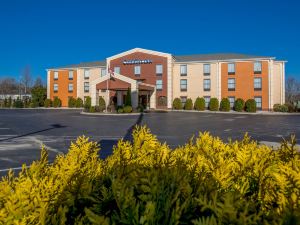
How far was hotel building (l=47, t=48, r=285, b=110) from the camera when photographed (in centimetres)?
4906

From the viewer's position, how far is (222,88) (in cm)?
5166

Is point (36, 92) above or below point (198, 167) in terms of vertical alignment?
above

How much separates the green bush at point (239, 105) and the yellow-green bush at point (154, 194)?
46725mm

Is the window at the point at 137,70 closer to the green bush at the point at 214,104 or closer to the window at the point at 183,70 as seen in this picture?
the window at the point at 183,70

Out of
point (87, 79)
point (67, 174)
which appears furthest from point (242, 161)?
point (87, 79)

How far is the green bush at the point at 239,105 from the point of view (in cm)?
4784

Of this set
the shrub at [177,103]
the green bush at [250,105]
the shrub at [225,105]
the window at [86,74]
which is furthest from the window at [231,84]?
the window at [86,74]

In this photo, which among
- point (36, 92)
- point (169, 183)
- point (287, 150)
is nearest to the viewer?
point (169, 183)

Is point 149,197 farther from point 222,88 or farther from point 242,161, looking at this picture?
point 222,88

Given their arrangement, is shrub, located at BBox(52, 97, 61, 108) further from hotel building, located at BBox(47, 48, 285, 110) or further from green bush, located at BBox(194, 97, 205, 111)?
green bush, located at BBox(194, 97, 205, 111)

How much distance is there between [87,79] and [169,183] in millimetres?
61693

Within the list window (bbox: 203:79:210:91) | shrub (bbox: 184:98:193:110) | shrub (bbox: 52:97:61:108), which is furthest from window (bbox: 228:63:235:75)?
shrub (bbox: 52:97:61:108)

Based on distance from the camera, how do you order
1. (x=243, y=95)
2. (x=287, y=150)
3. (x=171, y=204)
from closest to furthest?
(x=171, y=204)
(x=287, y=150)
(x=243, y=95)

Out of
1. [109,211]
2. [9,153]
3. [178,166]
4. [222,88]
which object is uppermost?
[222,88]
